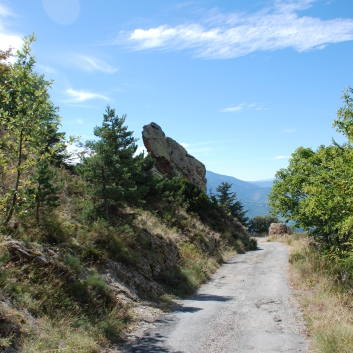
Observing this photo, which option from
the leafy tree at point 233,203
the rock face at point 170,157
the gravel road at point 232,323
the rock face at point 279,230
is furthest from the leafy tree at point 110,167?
the leafy tree at point 233,203

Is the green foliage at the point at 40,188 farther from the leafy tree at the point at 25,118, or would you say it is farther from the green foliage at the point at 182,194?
the green foliage at the point at 182,194

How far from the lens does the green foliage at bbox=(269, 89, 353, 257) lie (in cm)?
963

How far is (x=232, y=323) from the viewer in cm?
867

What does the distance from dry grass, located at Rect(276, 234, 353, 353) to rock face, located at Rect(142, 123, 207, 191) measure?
16.0 m

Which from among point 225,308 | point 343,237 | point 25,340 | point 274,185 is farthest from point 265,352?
point 274,185

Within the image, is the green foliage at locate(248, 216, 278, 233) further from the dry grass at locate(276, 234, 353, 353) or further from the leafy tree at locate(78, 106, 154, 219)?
the leafy tree at locate(78, 106, 154, 219)

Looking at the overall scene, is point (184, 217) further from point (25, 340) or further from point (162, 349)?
point (25, 340)

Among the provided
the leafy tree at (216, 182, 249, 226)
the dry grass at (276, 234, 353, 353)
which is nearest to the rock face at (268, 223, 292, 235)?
the leafy tree at (216, 182, 249, 226)

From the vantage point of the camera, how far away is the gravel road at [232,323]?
7051mm

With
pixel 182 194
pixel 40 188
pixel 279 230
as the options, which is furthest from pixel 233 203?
pixel 40 188

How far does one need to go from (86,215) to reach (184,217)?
1146cm

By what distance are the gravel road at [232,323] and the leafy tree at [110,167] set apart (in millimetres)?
4355

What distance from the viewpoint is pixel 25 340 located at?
541 centimetres

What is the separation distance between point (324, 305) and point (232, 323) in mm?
2801
